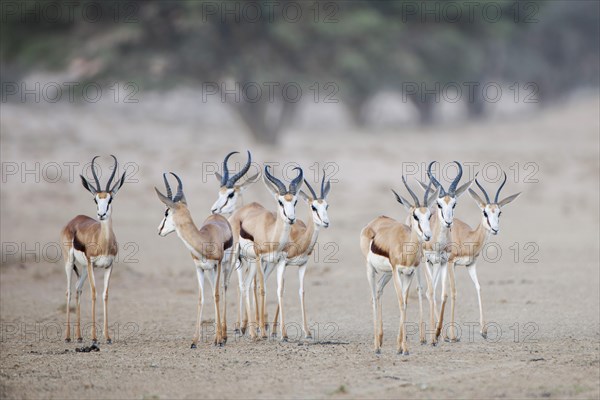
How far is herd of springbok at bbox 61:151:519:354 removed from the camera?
1152 cm

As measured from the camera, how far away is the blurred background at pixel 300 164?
10.7m

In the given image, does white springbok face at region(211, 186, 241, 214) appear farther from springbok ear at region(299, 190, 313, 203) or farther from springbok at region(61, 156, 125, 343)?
springbok at region(61, 156, 125, 343)

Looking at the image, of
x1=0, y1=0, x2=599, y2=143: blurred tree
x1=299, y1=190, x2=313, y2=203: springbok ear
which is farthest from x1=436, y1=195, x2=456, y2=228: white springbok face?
x1=0, y1=0, x2=599, y2=143: blurred tree

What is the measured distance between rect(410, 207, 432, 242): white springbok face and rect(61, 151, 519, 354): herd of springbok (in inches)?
0.4

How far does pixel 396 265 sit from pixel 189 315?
4.36 m

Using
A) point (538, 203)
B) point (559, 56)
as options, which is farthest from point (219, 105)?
point (538, 203)

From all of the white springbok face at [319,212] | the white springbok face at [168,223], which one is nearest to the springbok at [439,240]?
the white springbok face at [319,212]

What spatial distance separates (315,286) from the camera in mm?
17000

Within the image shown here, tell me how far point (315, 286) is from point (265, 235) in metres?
4.62

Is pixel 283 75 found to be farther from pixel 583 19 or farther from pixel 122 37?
pixel 583 19

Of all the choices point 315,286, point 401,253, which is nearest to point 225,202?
point 401,253

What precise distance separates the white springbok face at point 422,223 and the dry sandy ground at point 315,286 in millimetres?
1266

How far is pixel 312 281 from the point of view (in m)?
17.5

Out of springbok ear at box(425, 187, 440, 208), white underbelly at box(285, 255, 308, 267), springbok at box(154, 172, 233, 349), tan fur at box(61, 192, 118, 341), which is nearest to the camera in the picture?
springbok ear at box(425, 187, 440, 208)
